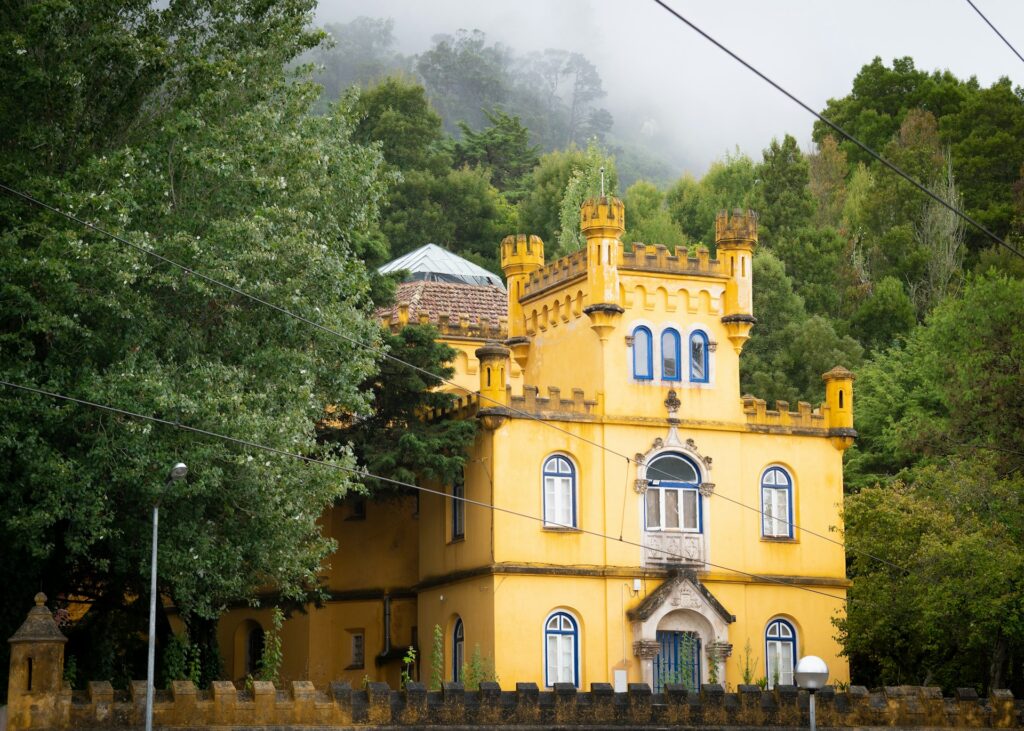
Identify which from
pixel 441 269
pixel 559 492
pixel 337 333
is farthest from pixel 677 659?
pixel 441 269

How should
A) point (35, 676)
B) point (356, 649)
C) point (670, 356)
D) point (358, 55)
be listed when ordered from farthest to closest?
1. point (358, 55)
2. point (356, 649)
3. point (670, 356)
4. point (35, 676)

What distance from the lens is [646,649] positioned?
135ft

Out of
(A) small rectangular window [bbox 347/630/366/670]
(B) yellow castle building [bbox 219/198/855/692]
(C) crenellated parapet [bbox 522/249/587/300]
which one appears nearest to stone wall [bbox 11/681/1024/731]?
(B) yellow castle building [bbox 219/198/855/692]

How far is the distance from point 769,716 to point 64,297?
14999mm

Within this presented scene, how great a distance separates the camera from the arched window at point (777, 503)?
43.5 m

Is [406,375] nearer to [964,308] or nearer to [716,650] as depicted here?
[716,650]

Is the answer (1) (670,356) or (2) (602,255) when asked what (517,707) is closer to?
(1) (670,356)

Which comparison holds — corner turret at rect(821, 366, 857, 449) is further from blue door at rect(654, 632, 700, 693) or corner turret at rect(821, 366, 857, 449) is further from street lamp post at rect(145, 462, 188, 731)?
street lamp post at rect(145, 462, 188, 731)

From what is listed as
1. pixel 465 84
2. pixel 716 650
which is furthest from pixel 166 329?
pixel 465 84

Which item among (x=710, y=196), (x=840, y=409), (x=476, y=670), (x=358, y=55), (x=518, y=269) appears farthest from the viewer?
(x=358, y=55)

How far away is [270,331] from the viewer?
33.0 metres

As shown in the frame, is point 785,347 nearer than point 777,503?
No

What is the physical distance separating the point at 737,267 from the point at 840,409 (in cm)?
445

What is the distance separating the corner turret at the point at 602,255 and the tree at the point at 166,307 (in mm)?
9028
